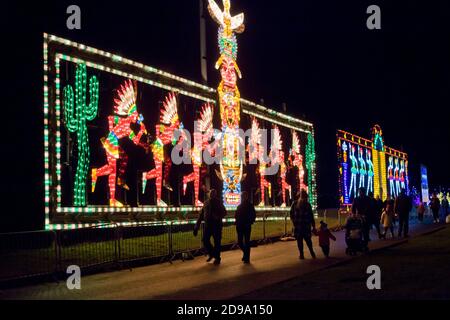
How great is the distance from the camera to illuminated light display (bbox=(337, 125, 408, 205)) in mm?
38750

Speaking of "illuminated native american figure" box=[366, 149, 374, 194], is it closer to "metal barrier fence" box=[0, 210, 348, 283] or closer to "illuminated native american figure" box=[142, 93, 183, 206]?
"illuminated native american figure" box=[142, 93, 183, 206]

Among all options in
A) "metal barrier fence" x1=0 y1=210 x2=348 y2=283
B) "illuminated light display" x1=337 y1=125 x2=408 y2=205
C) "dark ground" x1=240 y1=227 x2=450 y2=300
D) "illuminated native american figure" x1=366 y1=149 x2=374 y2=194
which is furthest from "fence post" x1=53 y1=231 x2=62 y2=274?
"illuminated native american figure" x1=366 y1=149 x2=374 y2=194

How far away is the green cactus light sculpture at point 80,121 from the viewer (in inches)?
694

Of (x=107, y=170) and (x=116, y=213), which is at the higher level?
(x=107, y=170)

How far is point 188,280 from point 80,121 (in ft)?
25.3

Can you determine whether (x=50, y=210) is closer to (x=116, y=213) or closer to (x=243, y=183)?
(x=116, y=213)

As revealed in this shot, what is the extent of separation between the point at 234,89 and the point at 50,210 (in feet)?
41.5

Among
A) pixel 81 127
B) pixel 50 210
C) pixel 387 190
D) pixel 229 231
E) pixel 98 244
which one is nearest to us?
pixel 98 244

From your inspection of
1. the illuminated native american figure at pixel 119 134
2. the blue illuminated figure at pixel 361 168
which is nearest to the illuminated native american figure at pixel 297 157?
the blue illuminated figure at pixel 361 168

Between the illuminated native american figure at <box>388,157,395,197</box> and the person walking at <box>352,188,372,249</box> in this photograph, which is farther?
the illuminated native american figure at <box>388,157,395,197</box>

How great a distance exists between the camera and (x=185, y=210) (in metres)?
23.1

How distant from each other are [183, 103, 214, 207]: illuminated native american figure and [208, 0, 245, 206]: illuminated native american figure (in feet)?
3.89

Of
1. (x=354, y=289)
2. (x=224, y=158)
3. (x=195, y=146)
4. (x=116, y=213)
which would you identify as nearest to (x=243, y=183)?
(x=224, y=158)

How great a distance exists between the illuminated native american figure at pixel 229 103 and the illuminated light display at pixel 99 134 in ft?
9.50
